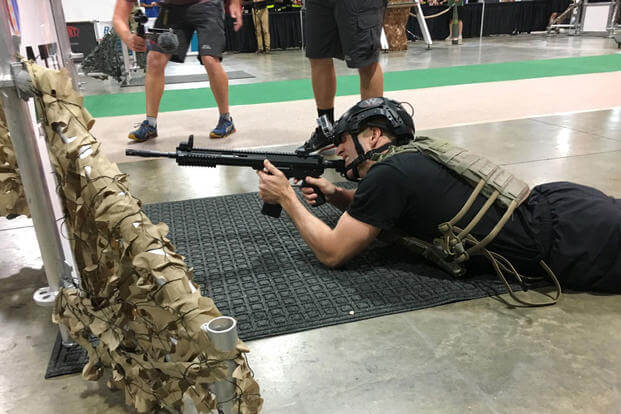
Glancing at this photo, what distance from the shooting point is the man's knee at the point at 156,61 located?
12.2ft

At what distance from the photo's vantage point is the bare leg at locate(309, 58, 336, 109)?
347cm

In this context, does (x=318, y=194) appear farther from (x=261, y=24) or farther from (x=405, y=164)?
(x=261, y=24)

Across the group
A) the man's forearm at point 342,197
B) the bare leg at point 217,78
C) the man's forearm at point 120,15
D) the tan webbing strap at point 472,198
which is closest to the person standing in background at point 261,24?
the bare leg at point 217,78

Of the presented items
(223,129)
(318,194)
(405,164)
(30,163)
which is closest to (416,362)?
(405,164)

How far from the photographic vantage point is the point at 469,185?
5.72ft

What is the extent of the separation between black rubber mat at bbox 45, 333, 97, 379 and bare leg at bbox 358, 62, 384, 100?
2.44 metres

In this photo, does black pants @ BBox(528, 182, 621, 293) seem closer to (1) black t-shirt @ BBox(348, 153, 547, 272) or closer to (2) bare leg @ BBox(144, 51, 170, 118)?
(1) black t-shirt @ BBox(348, 153, 547, 272)

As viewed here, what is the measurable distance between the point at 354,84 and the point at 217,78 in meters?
3.04

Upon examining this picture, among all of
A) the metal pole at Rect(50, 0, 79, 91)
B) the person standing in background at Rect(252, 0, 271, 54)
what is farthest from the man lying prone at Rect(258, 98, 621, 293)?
the person standing in background at Rect(252, 0, 271, 54)

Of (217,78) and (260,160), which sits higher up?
(217,78)

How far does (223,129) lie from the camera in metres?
3.93

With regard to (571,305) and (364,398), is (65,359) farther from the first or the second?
(571,305)

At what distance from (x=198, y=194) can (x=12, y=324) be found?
1346mm

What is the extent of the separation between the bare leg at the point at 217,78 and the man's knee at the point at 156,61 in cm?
30
